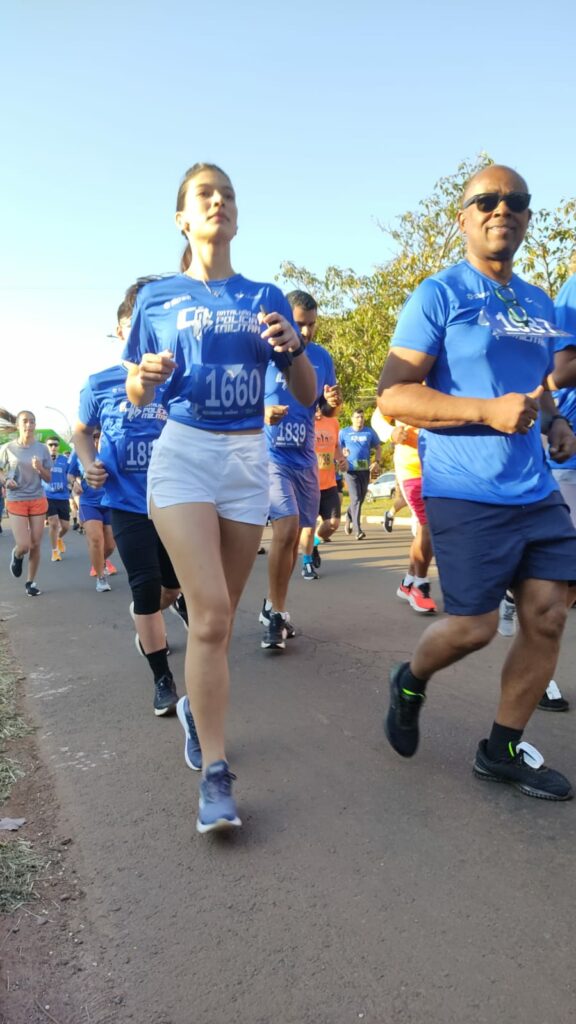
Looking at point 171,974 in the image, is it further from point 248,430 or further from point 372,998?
point 248,430

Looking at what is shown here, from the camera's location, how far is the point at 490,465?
2.93 m

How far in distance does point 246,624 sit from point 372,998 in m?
4.46

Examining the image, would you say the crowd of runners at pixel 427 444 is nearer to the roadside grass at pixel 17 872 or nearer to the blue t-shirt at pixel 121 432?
the roadside grass at pixel 17 872

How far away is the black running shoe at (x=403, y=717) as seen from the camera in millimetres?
3156

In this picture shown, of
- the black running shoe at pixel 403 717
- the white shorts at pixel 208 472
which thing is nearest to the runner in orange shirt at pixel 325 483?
the black running shoe at pixel 403 717

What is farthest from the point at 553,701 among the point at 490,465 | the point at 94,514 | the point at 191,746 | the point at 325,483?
the point at 94,514

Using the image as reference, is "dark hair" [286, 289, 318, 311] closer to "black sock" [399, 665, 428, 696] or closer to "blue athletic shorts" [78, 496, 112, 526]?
"black sock" [399, 665, 428, 696]

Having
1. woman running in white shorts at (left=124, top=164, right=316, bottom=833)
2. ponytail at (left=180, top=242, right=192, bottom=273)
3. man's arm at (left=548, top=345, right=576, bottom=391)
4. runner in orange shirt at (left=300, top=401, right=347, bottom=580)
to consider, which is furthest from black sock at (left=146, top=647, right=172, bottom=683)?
runner in orange shirt at (left=300, top=401, right=347, bottom=580)

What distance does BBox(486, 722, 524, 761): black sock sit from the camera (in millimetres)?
3004

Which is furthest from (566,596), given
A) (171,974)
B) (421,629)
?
(421,629)

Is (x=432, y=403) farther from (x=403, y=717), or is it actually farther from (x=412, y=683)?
(x=403, y=717)

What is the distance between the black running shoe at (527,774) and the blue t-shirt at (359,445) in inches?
432

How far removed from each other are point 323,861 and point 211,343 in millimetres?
1831

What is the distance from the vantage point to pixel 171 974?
201cm
